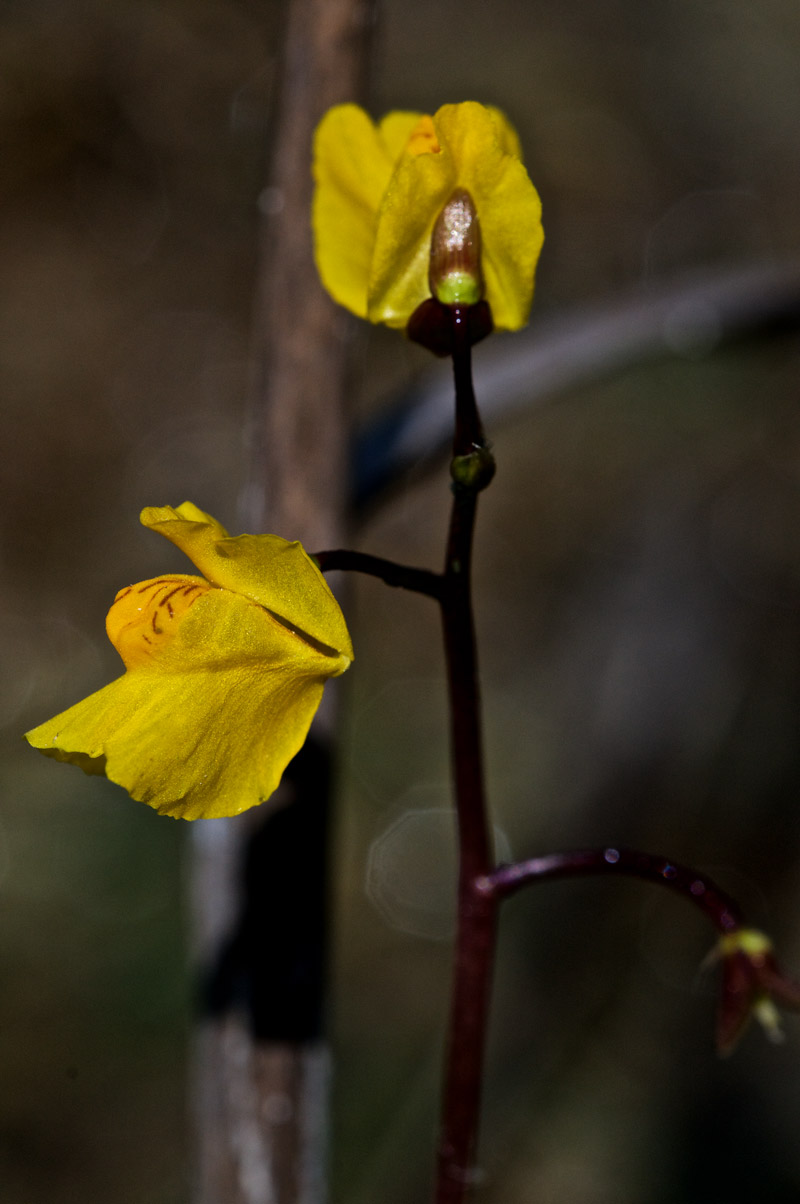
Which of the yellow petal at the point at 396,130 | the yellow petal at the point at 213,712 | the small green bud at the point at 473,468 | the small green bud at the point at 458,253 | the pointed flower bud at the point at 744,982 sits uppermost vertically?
the yellow petal at the point at 396,130

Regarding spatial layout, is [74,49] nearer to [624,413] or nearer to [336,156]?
[624,413]

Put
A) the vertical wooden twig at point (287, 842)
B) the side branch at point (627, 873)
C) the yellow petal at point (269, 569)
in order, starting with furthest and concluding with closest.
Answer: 1. the vertical wooden twig at point (287, 842)
2. the side branch at point (627, 873)
3. the yellow petal at point (269, 569)

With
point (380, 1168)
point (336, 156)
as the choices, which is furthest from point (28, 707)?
point (336, 156)

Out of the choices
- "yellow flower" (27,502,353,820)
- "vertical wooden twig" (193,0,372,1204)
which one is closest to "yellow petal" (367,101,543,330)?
"yellow flower" (27,502,353,820)

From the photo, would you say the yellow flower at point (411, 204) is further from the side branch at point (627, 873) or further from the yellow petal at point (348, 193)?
the side branch at point (627, 873)

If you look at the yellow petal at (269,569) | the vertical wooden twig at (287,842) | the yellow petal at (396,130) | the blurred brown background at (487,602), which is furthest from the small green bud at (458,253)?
the blurred brown background at (487,602)

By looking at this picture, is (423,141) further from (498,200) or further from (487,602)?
(487,602)

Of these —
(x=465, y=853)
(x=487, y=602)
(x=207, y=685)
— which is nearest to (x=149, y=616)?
(x=207, y=685)
